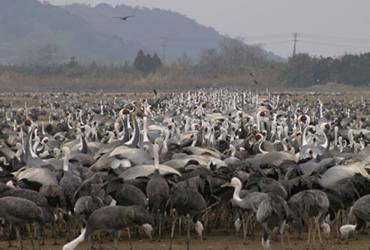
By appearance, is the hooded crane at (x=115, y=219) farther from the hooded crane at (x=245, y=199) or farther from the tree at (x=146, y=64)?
the tree at (x=146, y=64)

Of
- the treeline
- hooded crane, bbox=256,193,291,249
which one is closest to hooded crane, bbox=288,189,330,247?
hooded crane, bbox=256,193,291,249

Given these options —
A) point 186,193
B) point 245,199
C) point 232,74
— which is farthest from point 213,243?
point 232,74

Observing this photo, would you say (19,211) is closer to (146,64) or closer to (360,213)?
(360,213)

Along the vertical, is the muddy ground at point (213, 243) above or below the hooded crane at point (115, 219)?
below

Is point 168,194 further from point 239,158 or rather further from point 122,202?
point 239,158

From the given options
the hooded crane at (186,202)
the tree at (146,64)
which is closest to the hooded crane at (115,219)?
the hooded crane at (186,202)

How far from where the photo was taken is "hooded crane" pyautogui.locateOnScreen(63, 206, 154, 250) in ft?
36.1

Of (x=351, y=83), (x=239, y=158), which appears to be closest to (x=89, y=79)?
(x=351, y=83)

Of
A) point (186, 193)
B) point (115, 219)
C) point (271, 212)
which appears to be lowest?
point (115, 219)

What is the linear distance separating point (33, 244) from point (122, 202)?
1431mm

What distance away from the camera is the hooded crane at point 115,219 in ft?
36.1

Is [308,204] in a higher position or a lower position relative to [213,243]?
higher

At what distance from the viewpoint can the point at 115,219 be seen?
36.2 feet

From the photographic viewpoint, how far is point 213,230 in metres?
13.6
